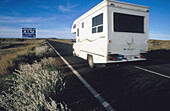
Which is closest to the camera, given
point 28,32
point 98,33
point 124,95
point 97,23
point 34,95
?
point 34,95

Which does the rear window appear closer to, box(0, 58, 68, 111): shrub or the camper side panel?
the camper side panel

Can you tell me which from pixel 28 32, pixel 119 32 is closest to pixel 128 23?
pixel 119 32

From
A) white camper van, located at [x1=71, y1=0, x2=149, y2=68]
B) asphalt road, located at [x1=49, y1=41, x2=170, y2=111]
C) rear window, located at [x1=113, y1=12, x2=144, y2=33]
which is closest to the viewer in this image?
asphalt road, located at [x1=49, y1=41, x2=170, y2=111]

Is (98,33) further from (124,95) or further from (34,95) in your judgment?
(34,95)

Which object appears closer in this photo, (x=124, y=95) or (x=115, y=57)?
(x=124, y=95)

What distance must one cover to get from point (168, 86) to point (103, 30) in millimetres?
3508

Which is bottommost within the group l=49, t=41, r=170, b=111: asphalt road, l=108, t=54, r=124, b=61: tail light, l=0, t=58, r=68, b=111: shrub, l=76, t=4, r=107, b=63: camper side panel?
l=49, t=41, r=170, b=111: asphalt road

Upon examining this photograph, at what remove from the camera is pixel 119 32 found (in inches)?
201

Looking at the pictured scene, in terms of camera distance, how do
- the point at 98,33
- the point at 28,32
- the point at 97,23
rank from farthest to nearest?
the point at 28,32
the point at 97,23
the point at 98,33

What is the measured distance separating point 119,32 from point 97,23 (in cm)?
132

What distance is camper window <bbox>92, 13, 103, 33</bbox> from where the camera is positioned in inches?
209

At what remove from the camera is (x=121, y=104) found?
114 inches

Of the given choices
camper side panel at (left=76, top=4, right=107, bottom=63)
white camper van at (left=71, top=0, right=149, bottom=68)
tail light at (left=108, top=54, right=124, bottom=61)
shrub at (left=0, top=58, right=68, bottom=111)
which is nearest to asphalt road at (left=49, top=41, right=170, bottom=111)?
shrub at (left=0, top=58, right=68, bottom=111)

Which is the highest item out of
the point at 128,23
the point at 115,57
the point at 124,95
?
the point at 128,23
